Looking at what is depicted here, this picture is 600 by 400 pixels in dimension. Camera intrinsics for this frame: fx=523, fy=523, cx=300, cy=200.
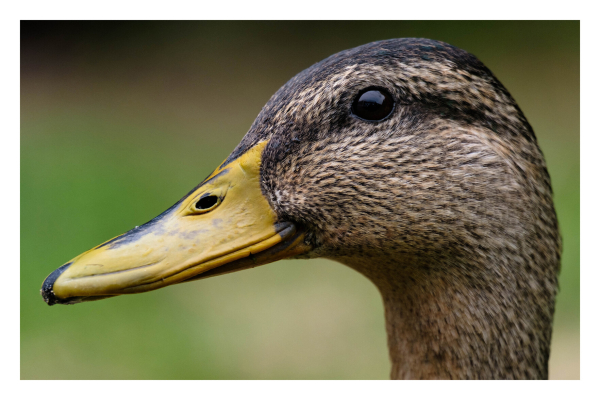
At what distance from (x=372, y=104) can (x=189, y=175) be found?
550 cm

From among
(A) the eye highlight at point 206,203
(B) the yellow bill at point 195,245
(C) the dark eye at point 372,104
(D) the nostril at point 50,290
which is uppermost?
(C) the dark eye at point 372,104

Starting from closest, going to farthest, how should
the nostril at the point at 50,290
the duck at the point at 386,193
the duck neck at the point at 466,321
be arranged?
the nostril at the point at 50,290, the duck at the point at 386,193, the duck neck at the point at 466,321

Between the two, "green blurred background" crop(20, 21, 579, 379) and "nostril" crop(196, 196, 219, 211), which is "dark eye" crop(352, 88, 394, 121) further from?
"green blurred background" crop(20, 21, 579, 379)

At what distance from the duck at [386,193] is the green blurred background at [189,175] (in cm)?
159

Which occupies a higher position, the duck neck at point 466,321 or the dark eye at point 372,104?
the dark eye at point 372,104

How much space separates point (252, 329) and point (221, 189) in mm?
3615

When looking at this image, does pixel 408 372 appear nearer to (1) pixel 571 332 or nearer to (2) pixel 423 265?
(2) pixel 423 265

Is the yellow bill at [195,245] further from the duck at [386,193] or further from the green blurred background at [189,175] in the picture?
the green blurred background at [189,175]

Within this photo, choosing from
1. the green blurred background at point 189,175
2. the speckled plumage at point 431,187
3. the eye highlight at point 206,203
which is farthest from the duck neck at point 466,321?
the green blurred background at point 189,175

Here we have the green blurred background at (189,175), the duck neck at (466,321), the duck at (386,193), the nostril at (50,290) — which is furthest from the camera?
the green blurred background at (189,175)

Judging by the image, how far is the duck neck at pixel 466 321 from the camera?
1867mm

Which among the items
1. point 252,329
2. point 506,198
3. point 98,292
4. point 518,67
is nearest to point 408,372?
point 506,198

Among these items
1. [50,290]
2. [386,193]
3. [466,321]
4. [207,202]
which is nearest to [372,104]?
[386,193]

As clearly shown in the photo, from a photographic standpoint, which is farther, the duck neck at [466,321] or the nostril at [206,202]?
the duck neck at [466,321]
